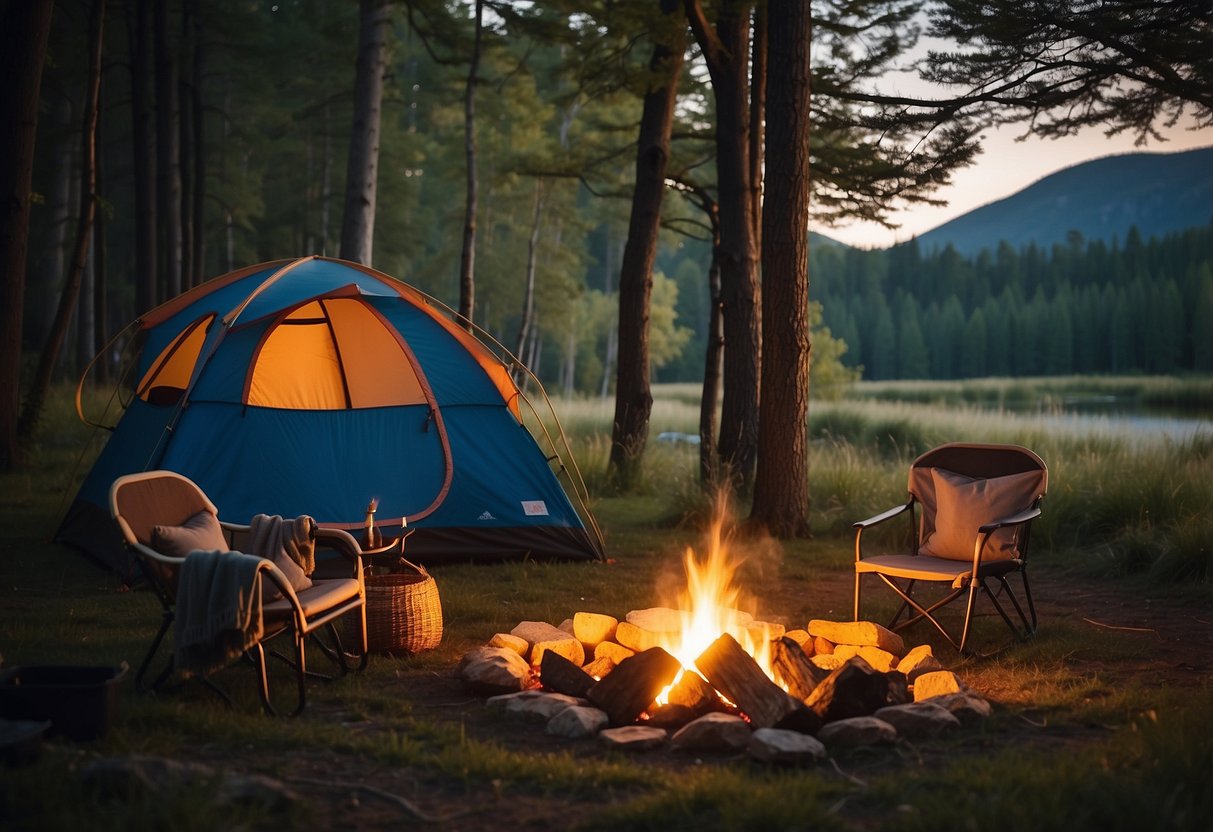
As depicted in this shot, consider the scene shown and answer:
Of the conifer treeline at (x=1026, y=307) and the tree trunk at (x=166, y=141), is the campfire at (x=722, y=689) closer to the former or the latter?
the tree trunk at (x=166, y=141)

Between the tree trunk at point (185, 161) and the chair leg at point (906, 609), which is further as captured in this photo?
the tree trunk at point (185, 161)

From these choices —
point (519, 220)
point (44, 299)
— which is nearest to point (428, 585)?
point (44, 299)

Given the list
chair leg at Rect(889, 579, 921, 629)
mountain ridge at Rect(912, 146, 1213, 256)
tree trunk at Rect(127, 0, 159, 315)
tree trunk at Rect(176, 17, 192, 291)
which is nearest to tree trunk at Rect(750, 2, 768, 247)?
chair leg at Rect(889, 579, 921, 629)

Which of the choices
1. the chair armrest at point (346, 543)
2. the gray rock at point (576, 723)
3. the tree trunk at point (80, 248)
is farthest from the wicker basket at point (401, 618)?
the tree trunk at point (80, 248)

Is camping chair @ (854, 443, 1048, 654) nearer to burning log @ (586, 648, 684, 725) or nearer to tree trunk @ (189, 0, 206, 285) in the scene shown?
burning log @ (586, 648, 684, 725)

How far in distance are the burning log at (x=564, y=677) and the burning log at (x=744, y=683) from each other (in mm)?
455

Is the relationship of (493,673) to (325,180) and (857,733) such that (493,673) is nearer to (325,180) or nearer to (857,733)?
(857,733)

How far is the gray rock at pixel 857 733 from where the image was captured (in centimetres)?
358

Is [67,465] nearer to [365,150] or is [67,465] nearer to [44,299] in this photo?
[365,150]

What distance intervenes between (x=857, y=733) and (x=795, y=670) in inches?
20.4

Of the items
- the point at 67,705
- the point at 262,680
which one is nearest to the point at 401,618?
the point at 262,680

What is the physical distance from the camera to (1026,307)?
44.3m

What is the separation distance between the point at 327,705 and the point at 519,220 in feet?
81.6

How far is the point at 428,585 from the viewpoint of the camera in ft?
16.1
